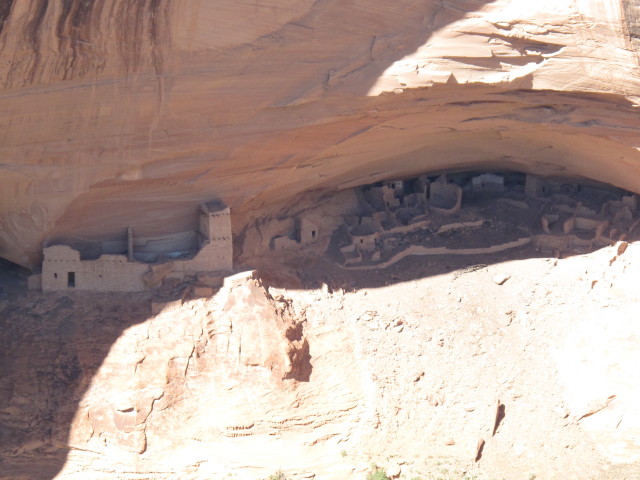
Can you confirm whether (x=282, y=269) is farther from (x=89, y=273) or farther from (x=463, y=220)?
(x=463, y=220)

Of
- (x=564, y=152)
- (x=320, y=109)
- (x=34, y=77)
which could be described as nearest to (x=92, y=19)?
(x=34, y=77)

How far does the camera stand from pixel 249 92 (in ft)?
45.0

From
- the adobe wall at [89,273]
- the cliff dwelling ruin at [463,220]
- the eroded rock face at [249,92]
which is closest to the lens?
the eroded rock face at [249,92]

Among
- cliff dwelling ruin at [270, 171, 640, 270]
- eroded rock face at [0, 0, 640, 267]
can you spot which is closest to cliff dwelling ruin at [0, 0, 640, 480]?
eroded rock face at [0, 0, 640, 267]

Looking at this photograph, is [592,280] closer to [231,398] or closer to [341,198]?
[341,198]

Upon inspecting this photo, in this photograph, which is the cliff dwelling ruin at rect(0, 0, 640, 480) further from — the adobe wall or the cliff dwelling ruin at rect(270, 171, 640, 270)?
the cliff dwelling ruin at rect(270, 171, 640, 270)

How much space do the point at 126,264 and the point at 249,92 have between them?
301cm

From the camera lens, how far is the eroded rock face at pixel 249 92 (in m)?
12.8

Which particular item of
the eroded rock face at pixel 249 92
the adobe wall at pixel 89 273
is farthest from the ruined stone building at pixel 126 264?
the eroded rock face at pixel 249 92

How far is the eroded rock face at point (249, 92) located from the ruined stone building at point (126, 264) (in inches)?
13.6

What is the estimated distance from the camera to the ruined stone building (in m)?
14.3

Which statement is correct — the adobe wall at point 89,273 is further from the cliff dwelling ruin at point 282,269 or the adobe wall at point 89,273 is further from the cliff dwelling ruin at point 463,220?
the cliff dwelling ruin at point 463,220

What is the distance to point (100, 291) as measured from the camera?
14.4 m

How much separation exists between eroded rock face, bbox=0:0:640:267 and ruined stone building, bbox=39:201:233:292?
35 cm
